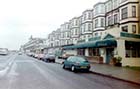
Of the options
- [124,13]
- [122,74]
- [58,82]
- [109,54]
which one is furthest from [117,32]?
[58,82]

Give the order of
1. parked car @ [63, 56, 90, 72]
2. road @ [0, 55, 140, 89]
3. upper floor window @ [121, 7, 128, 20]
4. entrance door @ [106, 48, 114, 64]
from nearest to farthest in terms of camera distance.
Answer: road @ [0, 55, 140, 89] < parked car @ [63, 56, 90, 72] < entrance door @ [106, 48, 114, 64] < upper floor window @ [121, 7, 128, 20]

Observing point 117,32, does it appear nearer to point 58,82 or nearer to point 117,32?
point 117,32

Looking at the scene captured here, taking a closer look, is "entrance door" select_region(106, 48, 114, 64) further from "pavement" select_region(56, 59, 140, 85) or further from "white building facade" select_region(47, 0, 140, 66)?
"pavement" select_region(56, 59, 140, 85)

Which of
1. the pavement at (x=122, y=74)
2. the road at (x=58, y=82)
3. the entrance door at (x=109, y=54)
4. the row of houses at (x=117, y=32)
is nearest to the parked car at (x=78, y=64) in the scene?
the pavement at (x=122, y=74)

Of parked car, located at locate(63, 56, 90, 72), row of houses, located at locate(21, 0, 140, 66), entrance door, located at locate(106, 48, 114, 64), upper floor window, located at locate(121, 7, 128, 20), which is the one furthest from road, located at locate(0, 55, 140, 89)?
upper floor window, located at locate(121, 7, 128, 20)

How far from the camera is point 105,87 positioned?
43.7 ft

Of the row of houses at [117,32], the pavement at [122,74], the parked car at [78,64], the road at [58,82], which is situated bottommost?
the road at [58,82]

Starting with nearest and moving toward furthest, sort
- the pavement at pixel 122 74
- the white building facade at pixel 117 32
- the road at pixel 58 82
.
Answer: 1. the road at pixel 58 82
2. the pavement at pixel 122 74
3. the white building facade at pixel 117 32

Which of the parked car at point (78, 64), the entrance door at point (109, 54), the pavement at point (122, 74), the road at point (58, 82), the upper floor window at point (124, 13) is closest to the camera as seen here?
the road at point (58, 82)

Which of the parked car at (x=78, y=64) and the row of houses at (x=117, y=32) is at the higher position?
the row of houses at (x=117, y=32)

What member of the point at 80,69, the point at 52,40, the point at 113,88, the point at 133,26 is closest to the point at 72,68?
the point at 80,69

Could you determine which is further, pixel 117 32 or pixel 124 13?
pixel 124 13

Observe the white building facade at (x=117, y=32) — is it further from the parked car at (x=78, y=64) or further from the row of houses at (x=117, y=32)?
the parked car at (x=78, y=64)

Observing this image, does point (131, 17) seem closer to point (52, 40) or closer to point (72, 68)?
point (72, 68)
